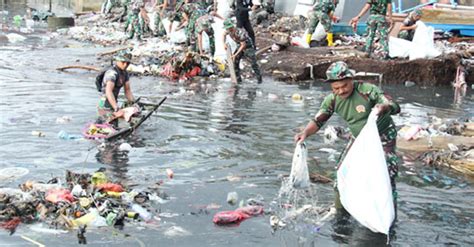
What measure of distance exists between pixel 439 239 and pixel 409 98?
741 cm

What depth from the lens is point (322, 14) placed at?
51.4ft

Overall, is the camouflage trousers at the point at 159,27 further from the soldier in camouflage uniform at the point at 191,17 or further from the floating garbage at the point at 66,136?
the floating garbage at the point at 66,136

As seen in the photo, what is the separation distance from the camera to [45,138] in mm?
8797

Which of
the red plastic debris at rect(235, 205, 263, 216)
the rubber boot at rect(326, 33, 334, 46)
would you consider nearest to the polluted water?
the red plastic debris at rect(235, 205, 263, 216)

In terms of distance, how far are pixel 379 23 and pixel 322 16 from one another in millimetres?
1963

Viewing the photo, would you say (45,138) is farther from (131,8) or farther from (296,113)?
(131,8)

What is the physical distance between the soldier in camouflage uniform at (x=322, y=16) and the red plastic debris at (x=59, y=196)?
10.6m

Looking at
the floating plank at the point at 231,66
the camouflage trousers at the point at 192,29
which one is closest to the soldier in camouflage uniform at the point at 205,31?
the camouflage trousers at the point at 192,29

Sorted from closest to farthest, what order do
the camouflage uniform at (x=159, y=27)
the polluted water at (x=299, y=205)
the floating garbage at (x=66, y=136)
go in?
the polluted water at (x=299, y=205) → the floating garbage at (x=66, y=136) → the camouflage uniform at (x=159, y=27)

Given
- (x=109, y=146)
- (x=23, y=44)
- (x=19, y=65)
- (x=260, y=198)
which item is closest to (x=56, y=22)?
(x=23, y=44)

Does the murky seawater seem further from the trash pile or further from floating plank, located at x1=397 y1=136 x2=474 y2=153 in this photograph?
floating plank, located at x1=397 y1=136 x2=474 y2=153

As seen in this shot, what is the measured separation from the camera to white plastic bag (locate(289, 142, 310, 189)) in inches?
224

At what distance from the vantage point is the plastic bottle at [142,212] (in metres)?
5.84

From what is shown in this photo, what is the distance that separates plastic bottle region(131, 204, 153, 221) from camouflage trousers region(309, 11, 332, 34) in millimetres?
10529
